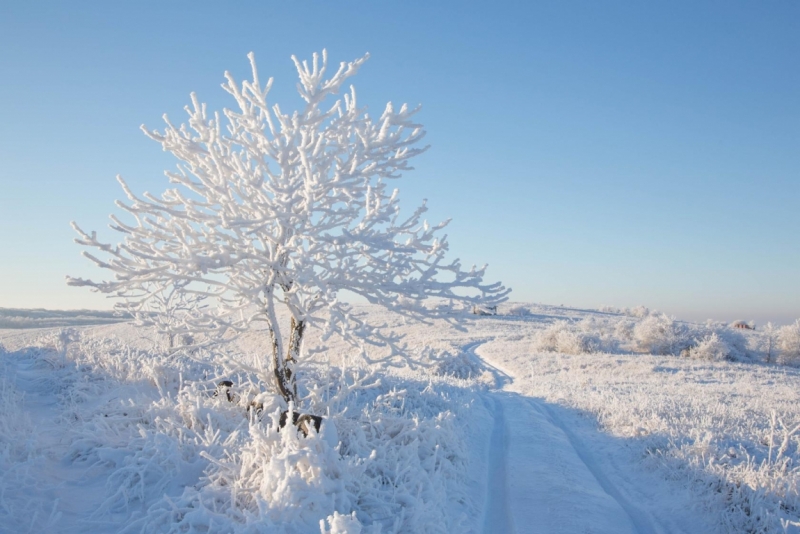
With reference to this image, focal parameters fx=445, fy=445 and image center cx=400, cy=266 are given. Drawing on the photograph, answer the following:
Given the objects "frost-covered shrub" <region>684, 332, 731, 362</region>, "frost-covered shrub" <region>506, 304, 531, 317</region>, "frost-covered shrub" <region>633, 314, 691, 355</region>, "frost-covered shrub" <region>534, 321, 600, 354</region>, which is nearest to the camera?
"frost-covered shrub" <region>684, 332, 731, 362</region>

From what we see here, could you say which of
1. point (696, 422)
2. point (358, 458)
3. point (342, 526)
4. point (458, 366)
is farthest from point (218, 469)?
point (458, 366)

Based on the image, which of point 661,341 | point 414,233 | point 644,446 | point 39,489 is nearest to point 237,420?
point 39,489

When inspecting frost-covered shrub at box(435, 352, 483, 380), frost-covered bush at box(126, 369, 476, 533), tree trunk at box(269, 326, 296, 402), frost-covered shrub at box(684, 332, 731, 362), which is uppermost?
tree trunk at box(269, 326, 296, 402)

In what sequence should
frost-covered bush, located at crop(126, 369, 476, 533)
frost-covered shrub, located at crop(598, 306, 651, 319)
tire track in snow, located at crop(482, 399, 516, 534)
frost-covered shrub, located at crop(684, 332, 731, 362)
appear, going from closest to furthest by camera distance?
1. frost-covered bush, located at crop(126, 369, 476, 533)
2. tire track in snow, located at crop(482, 399, 516, 534)
3. frost-covered shrub, located at crop(684, 332, 731, 362)
4. frost-covered shrub, located at crop(598, 306, 651, 319)

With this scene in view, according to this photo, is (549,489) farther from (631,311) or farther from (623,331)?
(631,311)

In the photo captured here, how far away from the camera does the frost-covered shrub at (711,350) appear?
29281 mm

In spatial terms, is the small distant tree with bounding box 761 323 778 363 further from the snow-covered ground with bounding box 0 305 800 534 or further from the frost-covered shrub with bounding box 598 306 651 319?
the frost-covered shrub with bounding box 598 306 651 319

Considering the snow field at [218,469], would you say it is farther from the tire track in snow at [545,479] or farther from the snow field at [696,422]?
the snow field at [696,422]

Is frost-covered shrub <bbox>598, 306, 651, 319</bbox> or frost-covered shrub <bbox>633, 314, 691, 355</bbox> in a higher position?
frost-covered shrub <bbox>598, 306, 651, 319</bbox>

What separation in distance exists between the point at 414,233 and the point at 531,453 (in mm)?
5652

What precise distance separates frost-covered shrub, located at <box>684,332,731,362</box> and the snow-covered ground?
58.5 feet

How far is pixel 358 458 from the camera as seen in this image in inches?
215

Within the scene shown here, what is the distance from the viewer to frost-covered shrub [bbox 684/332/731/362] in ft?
96.1

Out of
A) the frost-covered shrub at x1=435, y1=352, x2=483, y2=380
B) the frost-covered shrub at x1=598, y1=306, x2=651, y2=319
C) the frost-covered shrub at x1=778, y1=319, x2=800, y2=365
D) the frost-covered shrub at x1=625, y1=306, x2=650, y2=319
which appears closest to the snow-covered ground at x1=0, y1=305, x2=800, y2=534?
the frost-covered shrub at x1=435, y1=352, x2=483, y2=380
